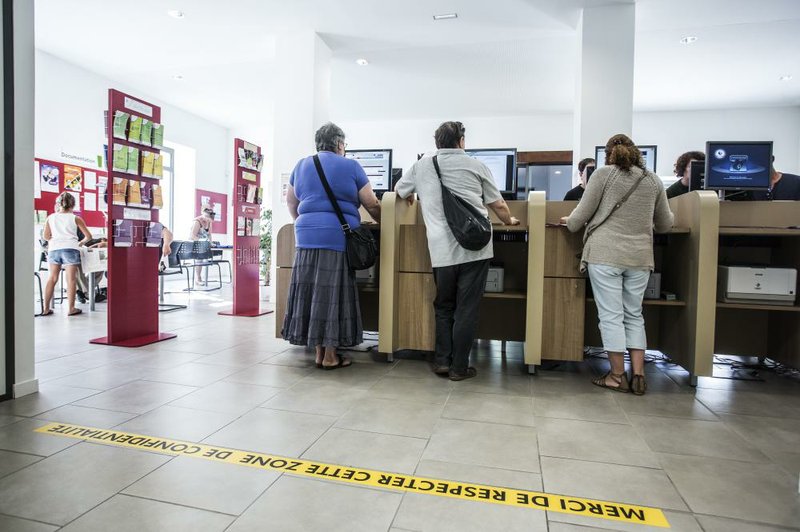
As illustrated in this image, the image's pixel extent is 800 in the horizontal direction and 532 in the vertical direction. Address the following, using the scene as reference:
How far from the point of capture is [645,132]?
950cm

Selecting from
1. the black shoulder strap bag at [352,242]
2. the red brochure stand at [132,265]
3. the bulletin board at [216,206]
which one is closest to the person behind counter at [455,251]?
the black shoulder strap bag at [352,242]

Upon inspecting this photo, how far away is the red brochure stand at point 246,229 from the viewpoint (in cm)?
543

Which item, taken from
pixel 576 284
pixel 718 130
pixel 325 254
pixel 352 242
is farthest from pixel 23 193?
pixel 718 130

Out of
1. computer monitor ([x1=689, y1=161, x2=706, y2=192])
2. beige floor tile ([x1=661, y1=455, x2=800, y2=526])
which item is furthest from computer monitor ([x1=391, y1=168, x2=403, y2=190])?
beige floor tile ([x1=661, y1=455, x2=800, y2=526])

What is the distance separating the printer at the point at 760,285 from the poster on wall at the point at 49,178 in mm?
8079

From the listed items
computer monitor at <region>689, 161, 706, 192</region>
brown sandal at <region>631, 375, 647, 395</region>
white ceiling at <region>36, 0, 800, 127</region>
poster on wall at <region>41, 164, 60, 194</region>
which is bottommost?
brown sandal at <region>631, 375, 647, 395</region>

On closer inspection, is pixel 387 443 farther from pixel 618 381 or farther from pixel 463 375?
pixel 618 381

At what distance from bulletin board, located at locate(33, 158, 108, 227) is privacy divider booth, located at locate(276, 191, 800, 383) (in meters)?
5.07

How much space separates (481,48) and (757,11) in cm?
319

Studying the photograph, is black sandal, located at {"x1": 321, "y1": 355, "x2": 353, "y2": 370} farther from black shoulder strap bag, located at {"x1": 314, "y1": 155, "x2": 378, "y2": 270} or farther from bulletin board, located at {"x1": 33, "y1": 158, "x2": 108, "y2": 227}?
bulletin board, located at {"x1": 33, "y1": 158, "x2": 108, "y2": 227}

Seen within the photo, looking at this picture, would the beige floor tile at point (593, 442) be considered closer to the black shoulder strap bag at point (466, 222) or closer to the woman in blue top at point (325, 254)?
→ the black shoulder strap bag at point (466, 222)

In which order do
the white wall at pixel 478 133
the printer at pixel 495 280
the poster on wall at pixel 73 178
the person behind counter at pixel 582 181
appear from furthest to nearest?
the white wall at pixel 478 133 → the poster on wall at pixel 73 178 → the person behind counter at pixel 582 181 → the printer at pixel 495 280

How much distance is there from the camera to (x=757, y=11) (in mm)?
5414

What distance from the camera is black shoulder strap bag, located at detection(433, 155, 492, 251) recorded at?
2.71m
